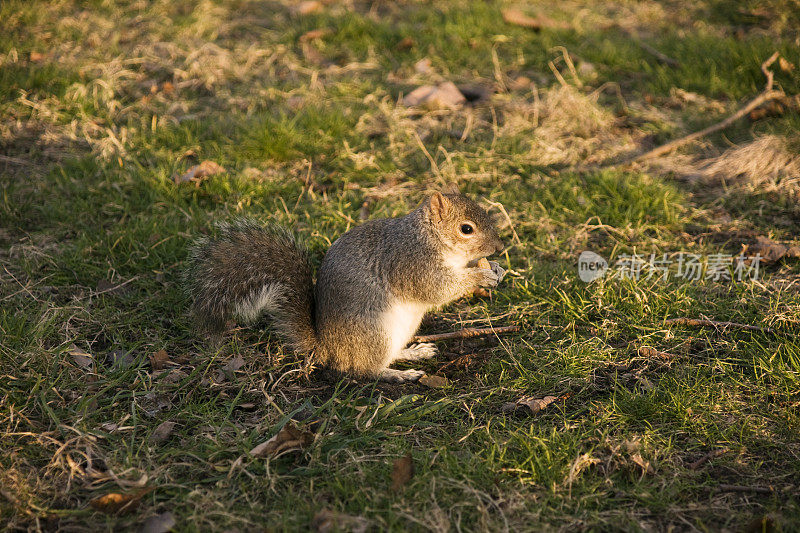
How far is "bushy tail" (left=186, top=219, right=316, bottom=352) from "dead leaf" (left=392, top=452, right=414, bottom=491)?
829 millimetres

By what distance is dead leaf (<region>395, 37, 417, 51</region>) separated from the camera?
5.50 m

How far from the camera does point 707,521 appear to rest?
1889 millimetres

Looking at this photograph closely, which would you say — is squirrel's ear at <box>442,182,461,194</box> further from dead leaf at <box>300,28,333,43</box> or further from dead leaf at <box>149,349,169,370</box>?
dead leaf at <box>300,28,333,43</box>

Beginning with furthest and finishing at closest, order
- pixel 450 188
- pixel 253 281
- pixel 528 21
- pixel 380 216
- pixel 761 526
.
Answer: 1. pixel 528 21
2. pixel 450 188
3. pixel 380 216
4. pixel 253 281
5. pixel 761 526

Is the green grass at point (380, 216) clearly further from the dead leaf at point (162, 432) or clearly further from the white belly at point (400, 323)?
the white belly at point (400, 323)

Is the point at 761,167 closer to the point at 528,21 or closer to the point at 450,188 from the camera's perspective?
the point at 450,188

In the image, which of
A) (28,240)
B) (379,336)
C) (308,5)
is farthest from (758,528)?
(308,5)

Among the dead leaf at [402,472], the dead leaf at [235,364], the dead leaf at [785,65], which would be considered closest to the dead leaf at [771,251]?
the dead leaf at [785,65]

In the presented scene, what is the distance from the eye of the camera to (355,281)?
2.64 meters

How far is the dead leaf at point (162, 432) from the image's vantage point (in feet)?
7.30

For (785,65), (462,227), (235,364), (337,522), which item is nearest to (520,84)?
(785,65)

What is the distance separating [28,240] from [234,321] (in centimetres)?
142

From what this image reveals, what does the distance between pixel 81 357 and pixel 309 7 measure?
453 centimetres

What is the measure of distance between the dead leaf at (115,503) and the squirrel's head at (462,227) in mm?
1604
